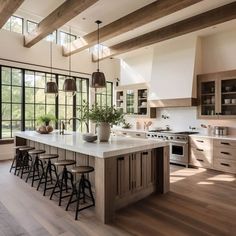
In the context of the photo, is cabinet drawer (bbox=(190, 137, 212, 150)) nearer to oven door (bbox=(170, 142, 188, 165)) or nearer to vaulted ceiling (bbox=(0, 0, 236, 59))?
oven door (bbox=(170, 142, 188, 165))

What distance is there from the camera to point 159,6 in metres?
3.88

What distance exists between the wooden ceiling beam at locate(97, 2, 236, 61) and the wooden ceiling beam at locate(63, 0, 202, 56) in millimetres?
1005

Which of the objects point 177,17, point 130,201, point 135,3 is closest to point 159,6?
point 135,3

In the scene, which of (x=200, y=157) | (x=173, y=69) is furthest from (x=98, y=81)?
(x=200, y=157)

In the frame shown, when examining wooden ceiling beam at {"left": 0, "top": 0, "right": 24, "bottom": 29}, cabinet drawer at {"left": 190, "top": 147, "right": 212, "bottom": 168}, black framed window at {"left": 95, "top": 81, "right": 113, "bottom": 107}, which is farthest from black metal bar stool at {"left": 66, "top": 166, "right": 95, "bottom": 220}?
black framed window at {"left": 95, "top": 81, "right": 113, "bottom": 107}

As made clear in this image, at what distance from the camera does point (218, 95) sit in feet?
16.9

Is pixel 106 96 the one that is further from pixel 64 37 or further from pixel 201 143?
pixel 201 143

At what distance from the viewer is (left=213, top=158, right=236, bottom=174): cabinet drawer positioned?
4707 mm

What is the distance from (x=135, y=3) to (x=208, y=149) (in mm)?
3551

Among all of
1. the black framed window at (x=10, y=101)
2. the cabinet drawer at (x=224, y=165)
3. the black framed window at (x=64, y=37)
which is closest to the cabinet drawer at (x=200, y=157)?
the cabinet drawer at (x=224, y=165)

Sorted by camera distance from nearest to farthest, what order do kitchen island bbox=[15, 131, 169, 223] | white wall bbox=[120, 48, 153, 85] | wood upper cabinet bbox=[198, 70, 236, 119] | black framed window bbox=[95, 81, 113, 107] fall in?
1. kitchen island bbox=[15, 131, 169, 223]
2. wood upper cabinet bbox=[198, 70, 236, 119]
3. white wall bbox=[120, 48, 153, 85]
4. black framed window bbox=[95, 81, 113, 107]

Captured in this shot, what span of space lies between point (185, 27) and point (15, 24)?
15.2ft

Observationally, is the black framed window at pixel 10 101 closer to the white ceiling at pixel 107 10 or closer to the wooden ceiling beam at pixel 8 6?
the white ceiling at pixel 107 10

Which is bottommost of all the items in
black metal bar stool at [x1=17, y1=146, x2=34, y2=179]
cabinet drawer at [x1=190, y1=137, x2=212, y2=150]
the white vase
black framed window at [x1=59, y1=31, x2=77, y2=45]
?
black metal bar stool at [x1=17, y1=146, x2=34, y2=179]
